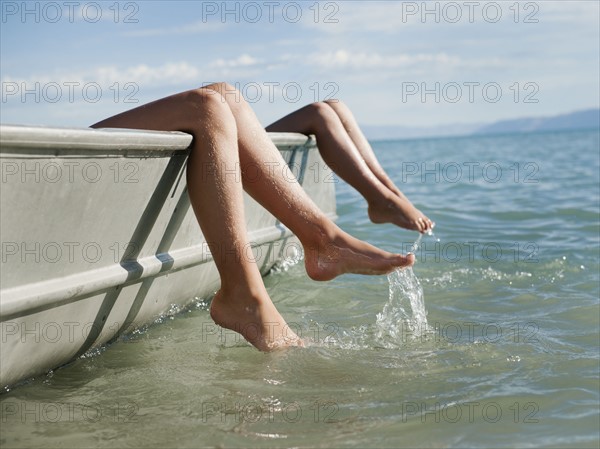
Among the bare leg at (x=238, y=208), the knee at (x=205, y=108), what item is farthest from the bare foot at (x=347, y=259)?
the knee at (x=205, y=108)

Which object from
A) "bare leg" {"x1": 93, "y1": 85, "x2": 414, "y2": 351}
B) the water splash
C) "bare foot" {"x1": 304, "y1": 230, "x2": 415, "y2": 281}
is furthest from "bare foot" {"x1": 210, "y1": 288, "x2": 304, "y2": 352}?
the water splash

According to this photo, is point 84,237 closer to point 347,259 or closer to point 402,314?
point 347,259

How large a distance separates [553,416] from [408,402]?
15.6 inches

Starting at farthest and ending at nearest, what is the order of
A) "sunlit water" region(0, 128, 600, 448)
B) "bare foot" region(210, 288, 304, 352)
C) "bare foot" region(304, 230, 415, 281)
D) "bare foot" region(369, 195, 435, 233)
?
"bare foot" region(369, 195, 435, 233)
"bare foot" region(304, 230, 415, 281)
"bare foot" region(210, 288, 304, 352)
"sunlit water" region(0, 128, 600, 448)

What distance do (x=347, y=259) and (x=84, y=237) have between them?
872 mm

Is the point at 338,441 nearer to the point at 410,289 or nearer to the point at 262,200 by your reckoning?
the point at 262,200

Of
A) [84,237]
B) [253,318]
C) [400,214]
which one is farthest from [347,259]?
[400,214]

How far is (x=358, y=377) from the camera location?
2.68 metres

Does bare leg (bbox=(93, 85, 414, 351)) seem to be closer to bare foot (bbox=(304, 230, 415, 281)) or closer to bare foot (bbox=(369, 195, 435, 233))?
bare foot (bbox=(304, 230, 415, 281))

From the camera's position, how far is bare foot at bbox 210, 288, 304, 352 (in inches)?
108

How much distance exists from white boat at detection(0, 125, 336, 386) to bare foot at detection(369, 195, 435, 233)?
0.92 meters

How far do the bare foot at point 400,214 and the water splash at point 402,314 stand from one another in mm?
250

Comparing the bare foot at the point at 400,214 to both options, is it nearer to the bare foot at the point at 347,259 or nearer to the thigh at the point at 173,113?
the bare foot at the point at 347,259

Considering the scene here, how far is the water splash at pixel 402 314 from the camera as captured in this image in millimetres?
3260
